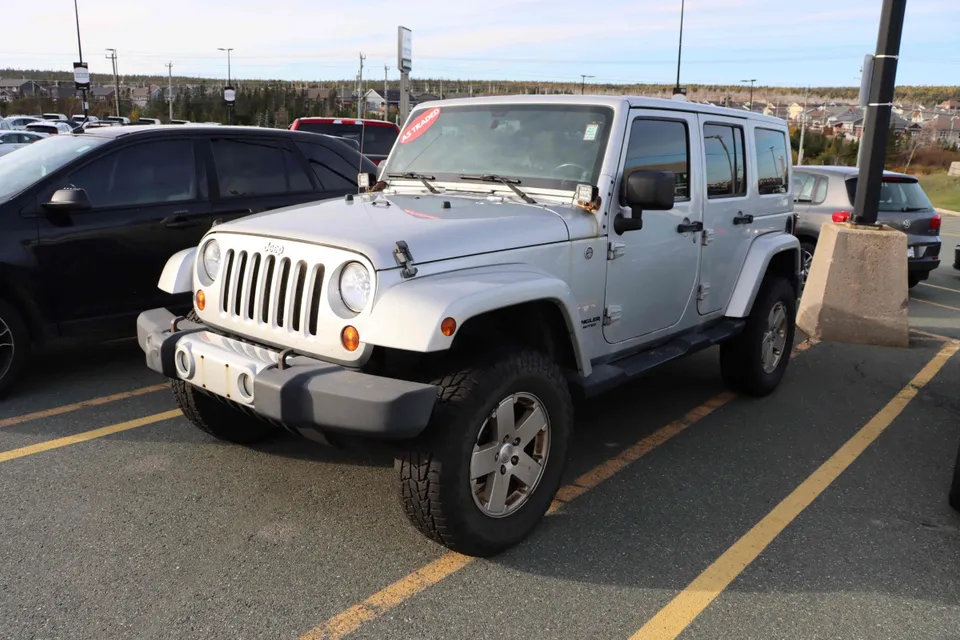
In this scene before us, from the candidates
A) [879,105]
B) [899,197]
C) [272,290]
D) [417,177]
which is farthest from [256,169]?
[899,197]

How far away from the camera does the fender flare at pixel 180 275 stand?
376 centimetres

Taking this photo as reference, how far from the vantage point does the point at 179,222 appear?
18.9 ft

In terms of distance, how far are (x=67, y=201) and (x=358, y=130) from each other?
671 cm

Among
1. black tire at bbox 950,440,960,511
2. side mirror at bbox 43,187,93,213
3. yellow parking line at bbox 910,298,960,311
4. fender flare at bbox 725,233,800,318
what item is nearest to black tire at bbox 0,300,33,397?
side mirror at bbox 43,187,93,213

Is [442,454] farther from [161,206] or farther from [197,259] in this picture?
[161,206]

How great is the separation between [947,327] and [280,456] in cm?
740

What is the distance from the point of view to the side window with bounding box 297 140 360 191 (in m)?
6.73

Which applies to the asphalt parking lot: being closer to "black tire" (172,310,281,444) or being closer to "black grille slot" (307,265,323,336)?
"black tire" (172,310,281,444)

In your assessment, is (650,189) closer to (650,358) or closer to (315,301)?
(650,358)

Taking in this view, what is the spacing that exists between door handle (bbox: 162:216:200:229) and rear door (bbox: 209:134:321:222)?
0.58ft

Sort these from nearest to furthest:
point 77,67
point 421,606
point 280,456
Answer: point 421,606, point 280,456, point 77,67

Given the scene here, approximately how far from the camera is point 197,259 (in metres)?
3.77

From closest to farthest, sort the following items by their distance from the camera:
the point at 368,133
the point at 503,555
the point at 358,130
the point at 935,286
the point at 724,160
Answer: the point at 503,555 → the point at 724,160 → the point at 358,130 → the point at 935,286 → the point at 368,133

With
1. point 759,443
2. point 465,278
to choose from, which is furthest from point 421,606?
point 759,443
